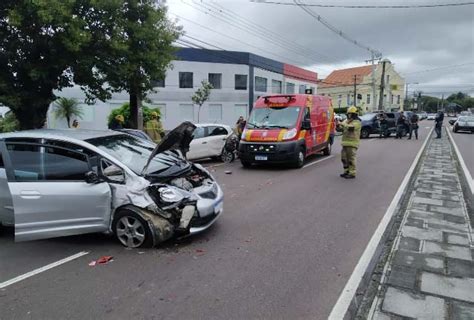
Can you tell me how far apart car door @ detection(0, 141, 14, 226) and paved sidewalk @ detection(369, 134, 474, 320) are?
4.79 meters

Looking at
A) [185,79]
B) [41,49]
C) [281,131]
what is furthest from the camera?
[185,79]

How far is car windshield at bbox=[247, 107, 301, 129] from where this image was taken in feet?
41.4

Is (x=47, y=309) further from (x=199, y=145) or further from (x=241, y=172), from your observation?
(x=199, y=145)

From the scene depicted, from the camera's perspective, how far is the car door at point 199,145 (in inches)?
546

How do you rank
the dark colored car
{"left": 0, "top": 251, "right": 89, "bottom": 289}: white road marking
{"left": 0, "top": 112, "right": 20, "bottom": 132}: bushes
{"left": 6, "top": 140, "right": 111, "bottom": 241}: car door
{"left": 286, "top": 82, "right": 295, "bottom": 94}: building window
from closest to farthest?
1. {"left": 0, "top": 251, "right": 89, "bottom": 289}: white road marking
2. {"left": 6, "top": 140, "right": 111, "bottom": 241}: car door
3. {"left": 0, "top": 112, "right": 20, "bottom": 132}: bushes
4. the dark colored car
5. {"left": 286, "top": 82, "right": 295, "bottom": 94}: building window

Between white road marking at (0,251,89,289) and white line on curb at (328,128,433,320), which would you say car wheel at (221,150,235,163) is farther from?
white road marking at (0,251,89,289)

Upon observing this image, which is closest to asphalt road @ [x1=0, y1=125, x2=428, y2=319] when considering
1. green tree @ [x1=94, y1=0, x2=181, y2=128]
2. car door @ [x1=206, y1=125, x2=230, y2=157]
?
green tree @ [x1=94, y1=0, x2=181, y2=128]

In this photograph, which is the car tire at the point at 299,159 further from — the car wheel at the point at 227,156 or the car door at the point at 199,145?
the car door at the point at 199,145

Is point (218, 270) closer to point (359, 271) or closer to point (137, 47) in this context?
point (359, 271)

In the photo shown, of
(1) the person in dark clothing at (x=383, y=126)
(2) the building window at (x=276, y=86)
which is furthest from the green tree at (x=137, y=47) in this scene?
A: (2) the building window at (x=276, y=86)

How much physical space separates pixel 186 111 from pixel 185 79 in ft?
10.0

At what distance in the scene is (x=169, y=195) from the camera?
5203 millimetres

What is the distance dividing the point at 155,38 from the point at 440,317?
10.9m

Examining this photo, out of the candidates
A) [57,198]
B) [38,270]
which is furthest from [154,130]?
[38,270]
